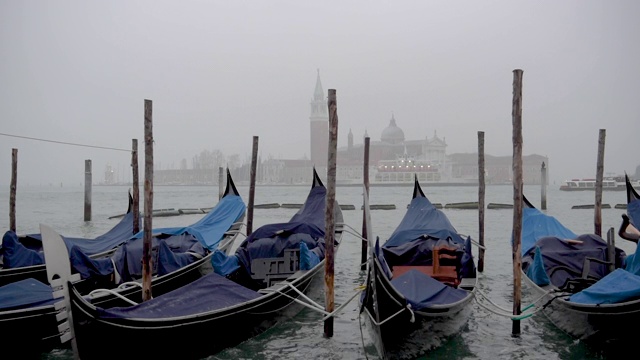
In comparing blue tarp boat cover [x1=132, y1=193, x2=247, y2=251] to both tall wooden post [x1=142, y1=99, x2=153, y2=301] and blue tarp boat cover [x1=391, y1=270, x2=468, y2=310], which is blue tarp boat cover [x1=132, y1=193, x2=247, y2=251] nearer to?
tall wooden post [x1=142, y1=99, x2=153, y2=301]

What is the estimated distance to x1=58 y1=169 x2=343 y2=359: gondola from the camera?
307 centimetres

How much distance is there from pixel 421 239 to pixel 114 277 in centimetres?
280

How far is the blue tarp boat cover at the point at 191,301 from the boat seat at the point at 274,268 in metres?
0.78

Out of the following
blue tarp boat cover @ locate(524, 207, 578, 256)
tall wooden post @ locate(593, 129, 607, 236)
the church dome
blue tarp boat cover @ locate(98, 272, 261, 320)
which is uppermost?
the church dome

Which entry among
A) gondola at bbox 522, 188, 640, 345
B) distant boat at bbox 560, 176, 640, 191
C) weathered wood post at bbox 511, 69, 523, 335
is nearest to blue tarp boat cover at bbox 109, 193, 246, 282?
weathered wood post at bbox 511, 69, 523, 335

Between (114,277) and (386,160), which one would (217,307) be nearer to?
(114,277)

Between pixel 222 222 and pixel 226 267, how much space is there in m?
2.65

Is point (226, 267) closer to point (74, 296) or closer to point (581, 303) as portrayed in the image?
point (74, 296)

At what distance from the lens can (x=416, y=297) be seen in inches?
146

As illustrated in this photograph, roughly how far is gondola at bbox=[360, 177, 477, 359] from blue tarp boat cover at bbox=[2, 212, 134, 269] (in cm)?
253

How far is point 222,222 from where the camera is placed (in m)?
7.29

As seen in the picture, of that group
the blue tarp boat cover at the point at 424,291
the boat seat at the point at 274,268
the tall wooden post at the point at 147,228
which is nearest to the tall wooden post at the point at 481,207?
the boat seat at the point at 274,268

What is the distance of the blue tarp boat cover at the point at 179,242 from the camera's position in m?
4.90

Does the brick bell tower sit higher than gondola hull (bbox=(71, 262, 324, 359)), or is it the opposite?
the brick bell tower
